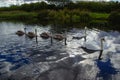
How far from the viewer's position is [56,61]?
31234 millimetres

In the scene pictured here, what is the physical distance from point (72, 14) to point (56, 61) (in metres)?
56.4

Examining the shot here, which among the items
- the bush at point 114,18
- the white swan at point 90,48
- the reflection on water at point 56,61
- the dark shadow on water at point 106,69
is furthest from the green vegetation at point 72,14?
the dark shadow on water at point 106,69

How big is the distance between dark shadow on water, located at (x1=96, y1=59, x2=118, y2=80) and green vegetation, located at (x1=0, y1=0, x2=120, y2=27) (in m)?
40.5

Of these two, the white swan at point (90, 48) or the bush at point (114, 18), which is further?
the bush at point (114, 18)

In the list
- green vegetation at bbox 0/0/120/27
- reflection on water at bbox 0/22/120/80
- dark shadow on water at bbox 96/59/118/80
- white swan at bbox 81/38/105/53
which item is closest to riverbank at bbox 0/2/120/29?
green vegetation at bbox 0/0/120/27

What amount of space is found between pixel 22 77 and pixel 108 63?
12027 millimetres

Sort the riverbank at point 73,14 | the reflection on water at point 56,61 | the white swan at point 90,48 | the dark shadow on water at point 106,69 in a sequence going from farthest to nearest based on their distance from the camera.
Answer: the riverbank at point 73,14 → the white swan at point 90,48 → the dark shadow on water at point 106,69 → the reflection on water at point 56,61

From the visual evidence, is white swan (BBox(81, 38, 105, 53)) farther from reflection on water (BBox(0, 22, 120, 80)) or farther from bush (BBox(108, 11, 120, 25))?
bush (BBox(108, 11, 120, 25))

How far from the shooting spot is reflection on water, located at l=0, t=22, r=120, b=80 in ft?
84.5

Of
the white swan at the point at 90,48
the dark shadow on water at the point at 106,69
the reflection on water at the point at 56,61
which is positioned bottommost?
the dark shadow on water at the point at 106,69

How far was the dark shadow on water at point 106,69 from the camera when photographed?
86.9 feet

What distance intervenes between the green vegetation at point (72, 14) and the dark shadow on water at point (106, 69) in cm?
4046

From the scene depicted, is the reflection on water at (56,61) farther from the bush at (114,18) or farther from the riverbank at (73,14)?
the bush at (114,18)

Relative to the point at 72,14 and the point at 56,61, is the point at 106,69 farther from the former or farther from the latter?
the point at 72,14
